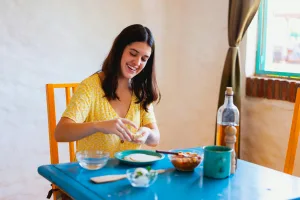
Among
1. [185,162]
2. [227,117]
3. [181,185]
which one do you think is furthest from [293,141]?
[181,185]

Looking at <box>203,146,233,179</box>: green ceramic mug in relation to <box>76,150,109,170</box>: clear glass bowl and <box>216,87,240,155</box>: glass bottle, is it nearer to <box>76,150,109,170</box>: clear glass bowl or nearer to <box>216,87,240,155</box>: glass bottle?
<box>216,87,240,155</box>: glass bottle

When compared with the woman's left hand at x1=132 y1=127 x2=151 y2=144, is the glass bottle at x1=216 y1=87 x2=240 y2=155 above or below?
above

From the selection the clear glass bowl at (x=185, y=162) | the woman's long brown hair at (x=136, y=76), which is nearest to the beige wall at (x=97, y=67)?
the woman's long brown hair at (x=136, y=76)

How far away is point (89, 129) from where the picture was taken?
1.67 meters

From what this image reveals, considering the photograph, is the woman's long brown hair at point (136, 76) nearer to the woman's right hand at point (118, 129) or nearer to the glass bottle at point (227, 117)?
the woman's right hand at point (118, 129)

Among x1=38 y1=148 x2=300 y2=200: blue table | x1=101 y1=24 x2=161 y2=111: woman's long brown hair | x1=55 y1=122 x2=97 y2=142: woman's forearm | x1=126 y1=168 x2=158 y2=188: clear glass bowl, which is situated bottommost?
x1=38 y1=148 x2=300 y2=200: blue table

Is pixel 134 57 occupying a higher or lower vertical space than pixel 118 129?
higher

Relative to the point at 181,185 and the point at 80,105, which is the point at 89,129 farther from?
the point at 181,185

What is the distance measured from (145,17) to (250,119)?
3.29 ft

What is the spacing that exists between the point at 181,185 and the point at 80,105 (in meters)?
0.60

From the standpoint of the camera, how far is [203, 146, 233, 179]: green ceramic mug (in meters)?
1.47

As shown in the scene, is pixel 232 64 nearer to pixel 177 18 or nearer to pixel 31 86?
pixel 177 18

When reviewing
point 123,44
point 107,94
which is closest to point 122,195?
point 107,94

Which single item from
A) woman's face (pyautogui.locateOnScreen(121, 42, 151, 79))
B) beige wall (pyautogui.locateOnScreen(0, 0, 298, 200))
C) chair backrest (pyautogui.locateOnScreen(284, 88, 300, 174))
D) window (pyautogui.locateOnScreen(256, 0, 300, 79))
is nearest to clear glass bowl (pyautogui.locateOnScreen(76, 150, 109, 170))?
woman's face (pyautogui.locateOnScreen(121, 42, 151, 79))
